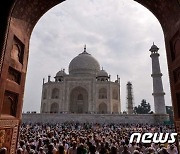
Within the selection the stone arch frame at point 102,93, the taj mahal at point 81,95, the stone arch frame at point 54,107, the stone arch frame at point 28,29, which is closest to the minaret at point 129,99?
the taj mahal at point 81,95

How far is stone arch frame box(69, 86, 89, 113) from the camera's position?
33.5 meters

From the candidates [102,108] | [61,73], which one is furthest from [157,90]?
[61,73]

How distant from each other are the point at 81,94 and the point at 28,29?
3082 centimetres

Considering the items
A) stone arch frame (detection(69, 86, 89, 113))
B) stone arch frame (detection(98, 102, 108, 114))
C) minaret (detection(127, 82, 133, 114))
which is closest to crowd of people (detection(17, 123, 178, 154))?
stone arch frame (detection(98, 102, 108, 114))

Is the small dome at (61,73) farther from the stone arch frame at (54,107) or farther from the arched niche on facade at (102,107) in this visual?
the arched niche on facade at (102,107)

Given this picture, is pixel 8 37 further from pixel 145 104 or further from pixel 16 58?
pixel 145 104

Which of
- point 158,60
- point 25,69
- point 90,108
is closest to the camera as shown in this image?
point 25,69

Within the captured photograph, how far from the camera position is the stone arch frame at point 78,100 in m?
33.5

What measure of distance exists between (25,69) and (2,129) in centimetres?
131

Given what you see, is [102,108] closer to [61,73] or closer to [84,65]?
[84,65]

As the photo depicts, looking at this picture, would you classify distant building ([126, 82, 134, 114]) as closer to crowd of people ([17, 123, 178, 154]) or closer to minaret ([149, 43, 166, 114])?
minaret ([149, 43, 166, 114])

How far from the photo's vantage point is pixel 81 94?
34.6 metres

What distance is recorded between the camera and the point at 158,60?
2536 centimetres

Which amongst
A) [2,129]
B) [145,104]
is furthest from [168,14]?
[145,104]
